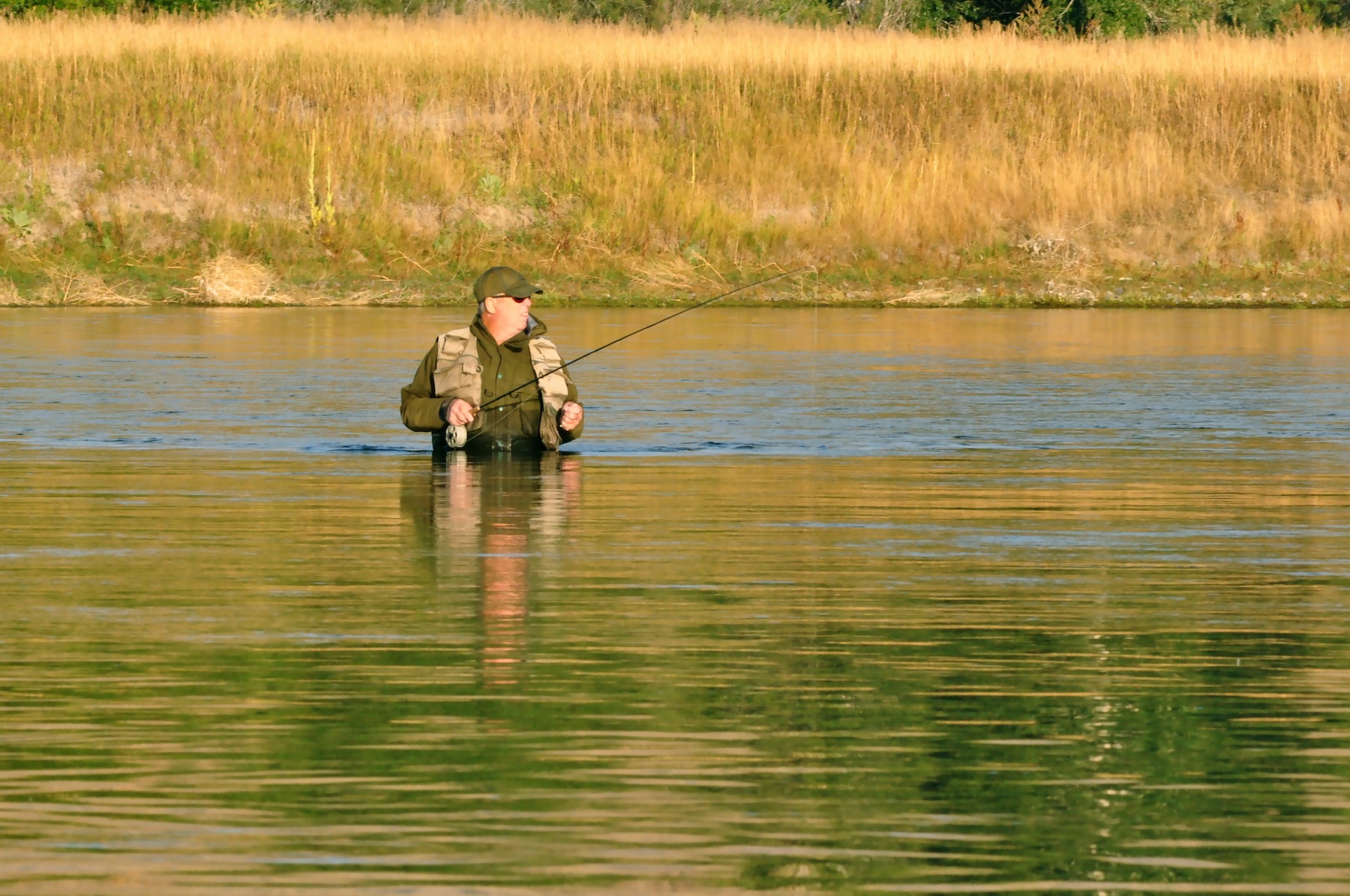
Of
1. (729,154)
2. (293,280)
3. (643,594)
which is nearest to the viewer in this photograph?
(643,594)

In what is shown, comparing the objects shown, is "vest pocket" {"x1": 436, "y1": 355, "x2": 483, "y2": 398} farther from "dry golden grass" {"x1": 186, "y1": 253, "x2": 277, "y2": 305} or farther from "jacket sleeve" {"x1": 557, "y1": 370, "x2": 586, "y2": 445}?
"dry golden grass" {"x1": 186, "y1": 253, "x2": 277, "y2": 305}

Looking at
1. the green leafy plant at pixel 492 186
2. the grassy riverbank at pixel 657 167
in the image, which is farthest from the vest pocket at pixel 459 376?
the green leafy plant at pixel 492 186

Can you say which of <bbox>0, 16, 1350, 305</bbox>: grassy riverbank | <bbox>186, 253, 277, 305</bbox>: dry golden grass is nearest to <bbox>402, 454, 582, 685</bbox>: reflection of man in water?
<bbox>186, 253, 277, 305</bbox>: dry golden grass

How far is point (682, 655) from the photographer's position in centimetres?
823

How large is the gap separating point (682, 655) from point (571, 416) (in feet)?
18.6

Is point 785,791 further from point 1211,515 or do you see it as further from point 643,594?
point 1211,515

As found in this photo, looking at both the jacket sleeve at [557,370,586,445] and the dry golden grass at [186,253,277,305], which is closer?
the jacket sleeve at [557,370,586,445]

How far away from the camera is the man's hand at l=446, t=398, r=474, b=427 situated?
13.8m

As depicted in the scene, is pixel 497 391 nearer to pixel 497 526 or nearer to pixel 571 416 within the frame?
pixel 571 416

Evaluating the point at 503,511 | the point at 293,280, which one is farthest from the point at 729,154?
the point at 503,511

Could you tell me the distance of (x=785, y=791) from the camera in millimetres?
6281

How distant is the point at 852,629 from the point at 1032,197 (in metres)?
26.0

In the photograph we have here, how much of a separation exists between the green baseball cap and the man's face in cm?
10

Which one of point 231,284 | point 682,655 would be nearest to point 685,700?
point 682,655
